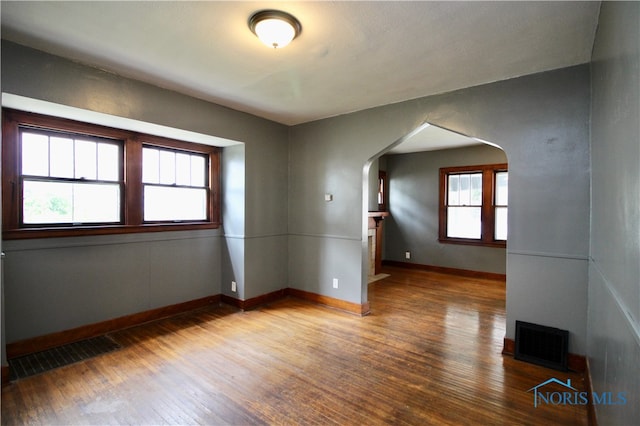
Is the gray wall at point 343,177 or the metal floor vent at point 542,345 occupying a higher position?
the gray wall at point 343,177

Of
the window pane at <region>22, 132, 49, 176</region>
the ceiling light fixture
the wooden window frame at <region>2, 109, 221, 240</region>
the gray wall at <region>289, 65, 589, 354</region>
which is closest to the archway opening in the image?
the gray wall at <region>289, 65, 589, 354</region>

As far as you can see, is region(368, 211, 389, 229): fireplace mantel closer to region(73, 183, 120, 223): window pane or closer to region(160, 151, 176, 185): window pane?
region(160, 151, 176, 185): window pane

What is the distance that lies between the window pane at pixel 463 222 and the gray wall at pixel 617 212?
4.27 metres

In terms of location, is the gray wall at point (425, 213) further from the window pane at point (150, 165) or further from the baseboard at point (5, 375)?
the baseboard at point (5, 375)

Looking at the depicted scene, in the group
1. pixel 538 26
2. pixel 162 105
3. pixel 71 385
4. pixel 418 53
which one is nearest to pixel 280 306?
pixel 71 385

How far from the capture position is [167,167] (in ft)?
13.0

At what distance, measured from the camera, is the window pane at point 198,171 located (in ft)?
13.9

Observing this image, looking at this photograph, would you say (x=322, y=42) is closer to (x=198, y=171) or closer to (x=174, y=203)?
(x=198, y=171)

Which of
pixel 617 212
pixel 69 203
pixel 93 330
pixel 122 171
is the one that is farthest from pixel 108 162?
pixel 617 212

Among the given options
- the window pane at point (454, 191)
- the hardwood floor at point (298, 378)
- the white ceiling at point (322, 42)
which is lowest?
the hardwood floor at point (298, 378)

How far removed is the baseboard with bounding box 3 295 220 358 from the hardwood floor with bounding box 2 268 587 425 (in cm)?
13

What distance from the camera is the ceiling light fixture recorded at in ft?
6.51

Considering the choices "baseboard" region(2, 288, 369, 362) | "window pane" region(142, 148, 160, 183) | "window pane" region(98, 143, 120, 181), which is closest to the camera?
"baseboard" region(2, 288, 369, 362)

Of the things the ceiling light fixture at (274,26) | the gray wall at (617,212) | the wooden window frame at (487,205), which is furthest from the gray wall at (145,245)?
the wooden window frame at (487,205)
